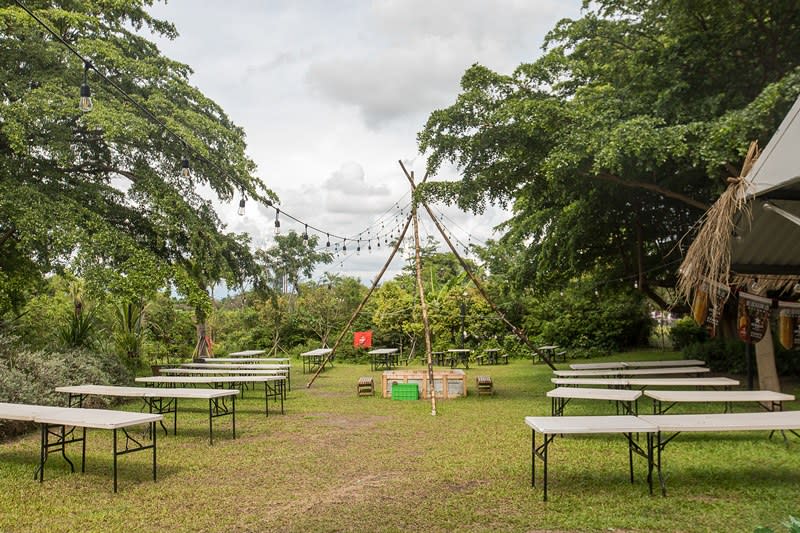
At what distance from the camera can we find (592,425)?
518 centimetres

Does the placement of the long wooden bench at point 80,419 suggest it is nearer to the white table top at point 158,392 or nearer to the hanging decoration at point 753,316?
the white table top at point 158,392

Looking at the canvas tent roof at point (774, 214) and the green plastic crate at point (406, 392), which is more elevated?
the canvas tent roof at point (774, 214)

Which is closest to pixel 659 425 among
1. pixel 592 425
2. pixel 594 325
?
pixel 592 425

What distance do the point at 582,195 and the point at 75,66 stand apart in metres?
11.3

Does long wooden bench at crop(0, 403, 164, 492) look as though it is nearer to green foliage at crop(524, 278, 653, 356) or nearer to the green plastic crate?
the green plastic crate

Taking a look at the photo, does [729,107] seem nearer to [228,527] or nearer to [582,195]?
[582,195]

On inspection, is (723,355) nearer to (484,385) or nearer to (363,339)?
(484,385)

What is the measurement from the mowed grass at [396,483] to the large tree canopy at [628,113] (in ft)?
14.4

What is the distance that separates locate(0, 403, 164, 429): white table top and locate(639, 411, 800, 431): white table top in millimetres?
4827

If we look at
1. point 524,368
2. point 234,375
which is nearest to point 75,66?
point 234,375

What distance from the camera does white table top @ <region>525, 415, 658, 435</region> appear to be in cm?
501

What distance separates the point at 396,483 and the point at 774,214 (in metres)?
4.64

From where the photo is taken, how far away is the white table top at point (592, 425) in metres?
5.01

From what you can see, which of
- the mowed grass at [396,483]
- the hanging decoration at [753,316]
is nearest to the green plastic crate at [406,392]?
the mowed grass at [396,483]
